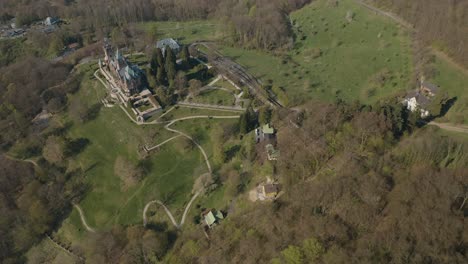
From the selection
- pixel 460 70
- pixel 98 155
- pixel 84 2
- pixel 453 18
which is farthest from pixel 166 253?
pixel 84 2

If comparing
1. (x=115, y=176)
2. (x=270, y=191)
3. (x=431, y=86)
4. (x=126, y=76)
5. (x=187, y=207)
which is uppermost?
(x=126, y=76)

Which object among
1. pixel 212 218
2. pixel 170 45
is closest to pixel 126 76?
pixel 170 45

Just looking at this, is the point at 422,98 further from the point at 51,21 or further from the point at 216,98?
the point at 51,21

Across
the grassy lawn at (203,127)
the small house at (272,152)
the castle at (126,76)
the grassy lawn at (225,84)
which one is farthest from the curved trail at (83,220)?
the grassy lawn at (225,84)

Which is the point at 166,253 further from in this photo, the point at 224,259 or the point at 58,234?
the point at 58,234

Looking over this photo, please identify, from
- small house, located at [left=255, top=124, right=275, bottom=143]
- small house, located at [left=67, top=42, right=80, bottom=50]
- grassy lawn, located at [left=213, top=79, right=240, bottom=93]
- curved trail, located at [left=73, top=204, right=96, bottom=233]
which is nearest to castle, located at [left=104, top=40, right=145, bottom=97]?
grassy lawn, located at [left=213, top=79, right=240, bottom=93]

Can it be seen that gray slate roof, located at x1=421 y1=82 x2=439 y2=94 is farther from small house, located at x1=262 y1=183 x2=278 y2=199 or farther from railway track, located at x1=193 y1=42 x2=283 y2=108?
small house, located at x1=262 y1=183 x2=278 y2=199

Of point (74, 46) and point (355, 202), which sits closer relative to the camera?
point (355, 202)

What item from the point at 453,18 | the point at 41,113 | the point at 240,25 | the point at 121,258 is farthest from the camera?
the point at 240,25
